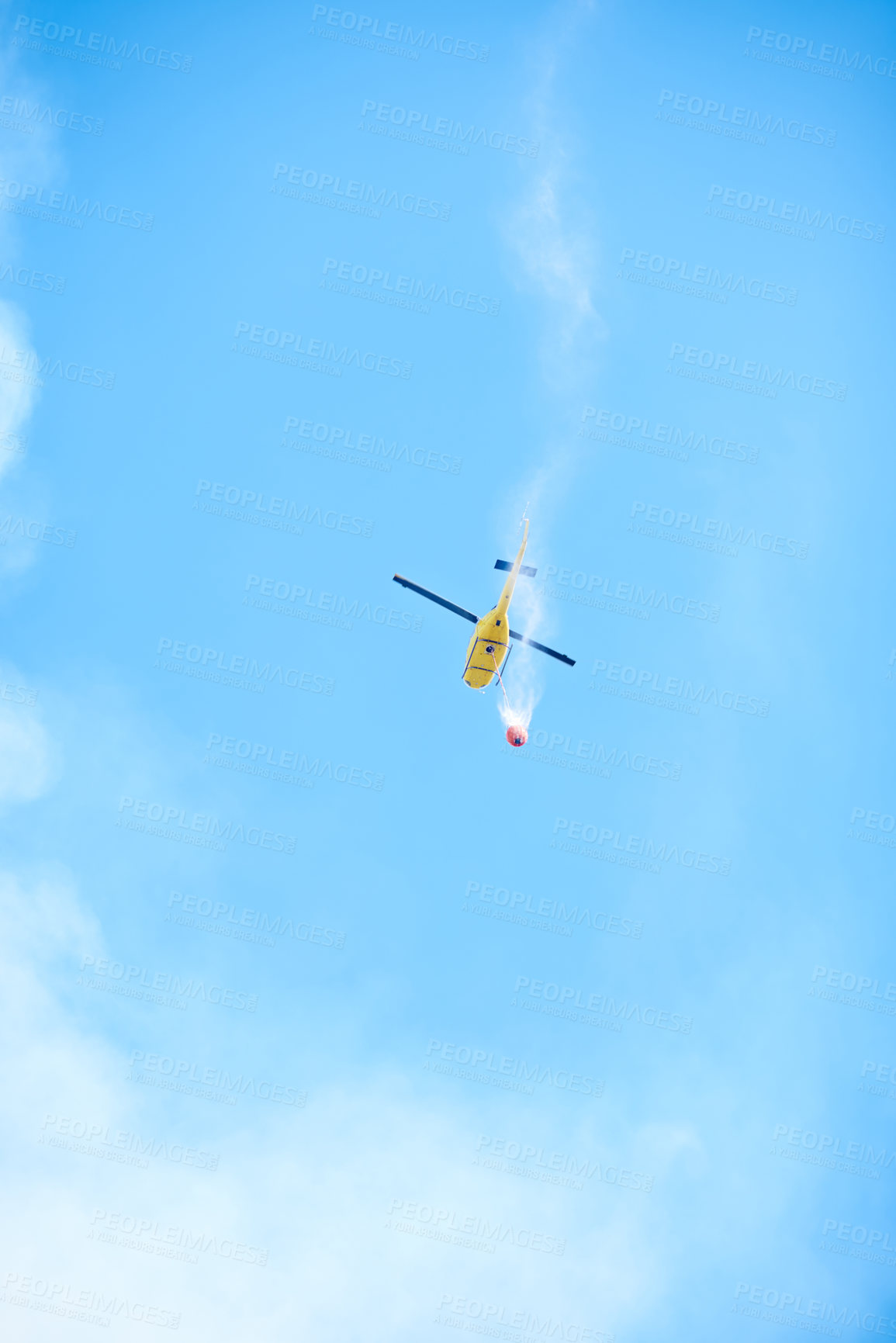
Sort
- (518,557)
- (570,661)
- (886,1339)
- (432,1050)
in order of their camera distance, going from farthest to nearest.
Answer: (886,1339)
(432,1050)
(570,661)
(518,557)

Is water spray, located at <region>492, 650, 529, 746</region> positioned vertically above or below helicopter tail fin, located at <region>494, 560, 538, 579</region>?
below

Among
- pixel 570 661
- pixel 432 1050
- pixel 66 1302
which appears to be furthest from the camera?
pixel 432 1050

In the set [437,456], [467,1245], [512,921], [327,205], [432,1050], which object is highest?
[327,205]

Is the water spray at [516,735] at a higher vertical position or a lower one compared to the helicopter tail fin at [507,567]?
lower

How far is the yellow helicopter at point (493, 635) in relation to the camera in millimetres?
45938

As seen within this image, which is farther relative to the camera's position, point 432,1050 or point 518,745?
point 432,1050

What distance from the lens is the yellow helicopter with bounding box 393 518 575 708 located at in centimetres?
4594

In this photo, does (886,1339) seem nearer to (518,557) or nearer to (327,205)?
(518,557)

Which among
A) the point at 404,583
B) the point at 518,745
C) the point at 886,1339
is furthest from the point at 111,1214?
the point at 886,1339

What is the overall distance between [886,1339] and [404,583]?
104064 mm

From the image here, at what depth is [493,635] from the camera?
46.9 meters

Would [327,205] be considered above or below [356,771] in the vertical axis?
above

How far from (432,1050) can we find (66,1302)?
25.1 metres

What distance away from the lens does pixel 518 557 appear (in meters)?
45.5
